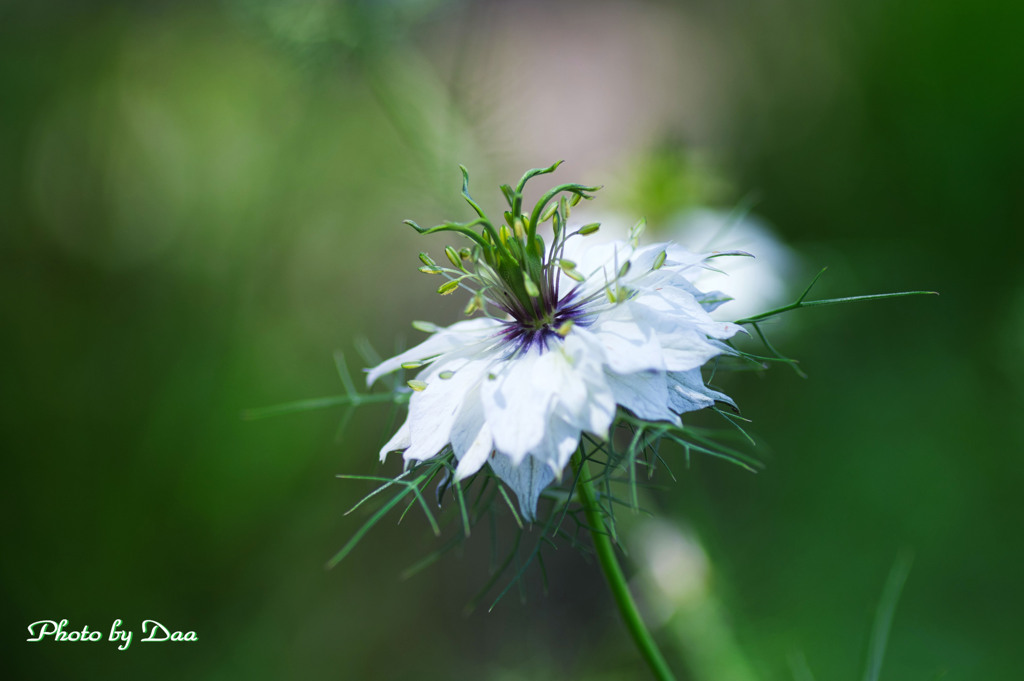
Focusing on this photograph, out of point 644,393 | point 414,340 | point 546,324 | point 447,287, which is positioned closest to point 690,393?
point 644,393

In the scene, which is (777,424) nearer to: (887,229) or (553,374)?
(887,229)

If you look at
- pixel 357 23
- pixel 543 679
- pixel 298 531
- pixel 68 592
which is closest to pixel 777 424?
pixel 543 679

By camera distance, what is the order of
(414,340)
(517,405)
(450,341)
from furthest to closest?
(414,340) < (450,341) < (517,405)

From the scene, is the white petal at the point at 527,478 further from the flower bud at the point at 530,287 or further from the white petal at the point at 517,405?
the flower bud at the point at 530,287

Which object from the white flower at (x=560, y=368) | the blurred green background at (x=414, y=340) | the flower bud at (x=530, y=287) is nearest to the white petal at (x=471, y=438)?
the white flower at (x=560, y=368)

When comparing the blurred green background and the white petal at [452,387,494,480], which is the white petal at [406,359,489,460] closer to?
the white petal at [452,387,494,480]

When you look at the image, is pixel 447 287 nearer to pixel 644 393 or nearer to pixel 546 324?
pixel 546 324

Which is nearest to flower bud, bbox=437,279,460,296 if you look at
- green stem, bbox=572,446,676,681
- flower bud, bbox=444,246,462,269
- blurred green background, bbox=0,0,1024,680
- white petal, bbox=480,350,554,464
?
flower bud, bbox=444,246,462,269
